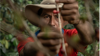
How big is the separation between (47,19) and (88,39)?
75cm

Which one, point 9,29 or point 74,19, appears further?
point 74,19

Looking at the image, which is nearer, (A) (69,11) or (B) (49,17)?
(A) (69,11)

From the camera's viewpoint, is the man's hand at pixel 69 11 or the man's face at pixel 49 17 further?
the man's face at pixel 49 17

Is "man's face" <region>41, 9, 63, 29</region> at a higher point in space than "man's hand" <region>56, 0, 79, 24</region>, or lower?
lower

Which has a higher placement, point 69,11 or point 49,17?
point 69,11

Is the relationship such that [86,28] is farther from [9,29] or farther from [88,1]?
[9,29]

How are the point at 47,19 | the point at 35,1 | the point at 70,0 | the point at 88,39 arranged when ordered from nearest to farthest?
the point at 70,0
the point at 88,39
the point at 47,19
the point at 35,1

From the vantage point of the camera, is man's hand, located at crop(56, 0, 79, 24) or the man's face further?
the man's face

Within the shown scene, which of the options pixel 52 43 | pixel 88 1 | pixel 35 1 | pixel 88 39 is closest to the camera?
pixel 88 1

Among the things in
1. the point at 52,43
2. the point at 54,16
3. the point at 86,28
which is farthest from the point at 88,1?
the point at 54,16

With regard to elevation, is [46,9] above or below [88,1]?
below

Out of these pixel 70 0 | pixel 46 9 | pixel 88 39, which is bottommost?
pixel 88 39

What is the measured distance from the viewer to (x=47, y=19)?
68.1 inches

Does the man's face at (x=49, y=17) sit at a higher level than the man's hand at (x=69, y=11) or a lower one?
lower
